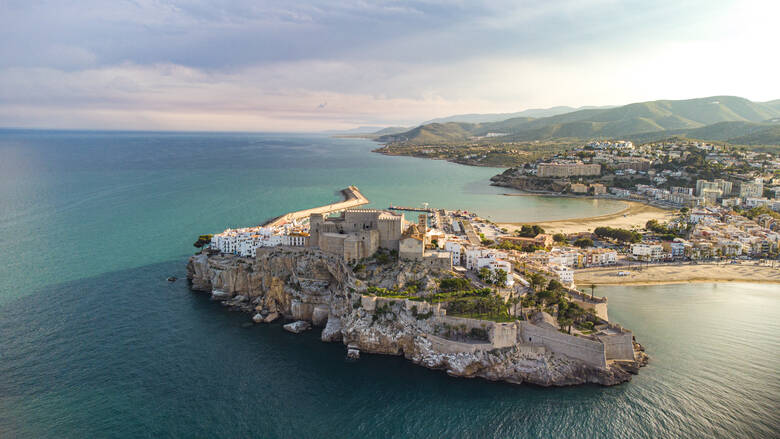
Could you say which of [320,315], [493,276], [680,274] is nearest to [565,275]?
[493,276]

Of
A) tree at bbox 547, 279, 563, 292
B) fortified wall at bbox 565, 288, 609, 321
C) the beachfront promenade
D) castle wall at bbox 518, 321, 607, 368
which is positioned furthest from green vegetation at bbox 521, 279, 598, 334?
the beachfront promenade

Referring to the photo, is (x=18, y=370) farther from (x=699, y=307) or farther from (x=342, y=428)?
(x=699, y=307)

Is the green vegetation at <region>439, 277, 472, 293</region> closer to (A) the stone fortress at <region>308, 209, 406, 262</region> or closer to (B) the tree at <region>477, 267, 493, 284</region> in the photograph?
(B) the tree at <region>477, 267, 493, 284</region>

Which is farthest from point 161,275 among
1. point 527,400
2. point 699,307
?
point 699,307

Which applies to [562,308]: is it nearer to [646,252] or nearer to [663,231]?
[646,252]

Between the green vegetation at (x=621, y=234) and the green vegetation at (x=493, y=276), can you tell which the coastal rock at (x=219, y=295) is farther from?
the green vegetation at (x=621, y=234)

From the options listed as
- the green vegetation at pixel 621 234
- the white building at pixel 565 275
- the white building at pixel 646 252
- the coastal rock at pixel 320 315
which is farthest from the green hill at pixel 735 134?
the coastal rock at pixel 320 315
